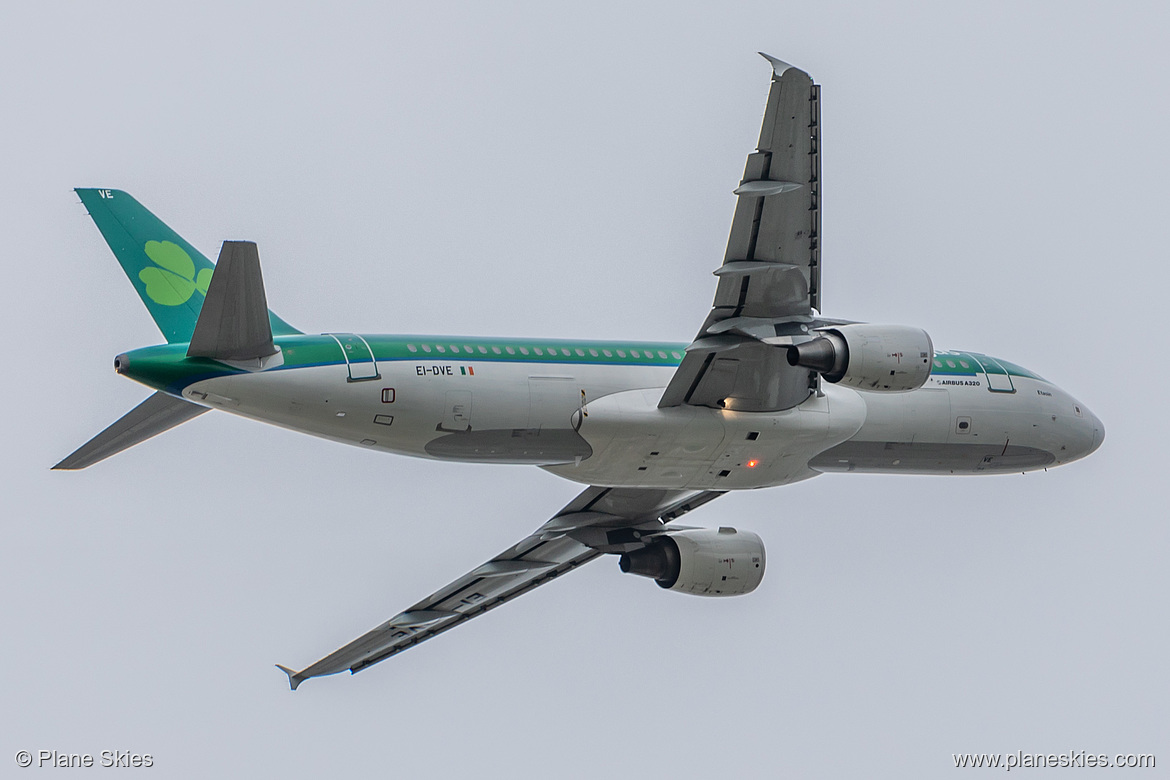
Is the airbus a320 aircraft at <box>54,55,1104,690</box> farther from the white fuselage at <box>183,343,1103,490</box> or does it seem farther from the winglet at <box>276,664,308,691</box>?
the winglet at <box>276,664,308,691</box>

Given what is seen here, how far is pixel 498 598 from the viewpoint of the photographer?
30734 mm

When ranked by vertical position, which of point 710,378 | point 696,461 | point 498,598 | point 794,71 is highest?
point 794,71

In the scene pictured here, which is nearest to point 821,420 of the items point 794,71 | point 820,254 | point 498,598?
point 820,254

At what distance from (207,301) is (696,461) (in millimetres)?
8491

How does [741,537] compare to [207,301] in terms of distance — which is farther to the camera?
[741,537]

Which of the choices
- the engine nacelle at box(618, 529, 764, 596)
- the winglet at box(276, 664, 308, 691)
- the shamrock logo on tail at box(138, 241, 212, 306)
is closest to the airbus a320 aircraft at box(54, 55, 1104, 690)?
the shamrock logo on tail at box(138, 241, 212, 306)

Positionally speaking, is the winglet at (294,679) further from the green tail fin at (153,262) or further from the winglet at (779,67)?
the winglet at (779,67)

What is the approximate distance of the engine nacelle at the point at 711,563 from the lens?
1122 inches

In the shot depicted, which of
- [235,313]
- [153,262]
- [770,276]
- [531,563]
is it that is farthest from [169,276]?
[531,563]

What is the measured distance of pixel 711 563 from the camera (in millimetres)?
28484

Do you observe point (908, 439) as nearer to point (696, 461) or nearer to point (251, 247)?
point (696, 461)

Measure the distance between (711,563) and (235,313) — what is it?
37.3ft

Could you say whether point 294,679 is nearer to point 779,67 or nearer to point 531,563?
point 531,563

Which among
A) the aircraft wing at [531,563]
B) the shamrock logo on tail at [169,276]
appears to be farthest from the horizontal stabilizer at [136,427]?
the aircraft wing at [531,563]
